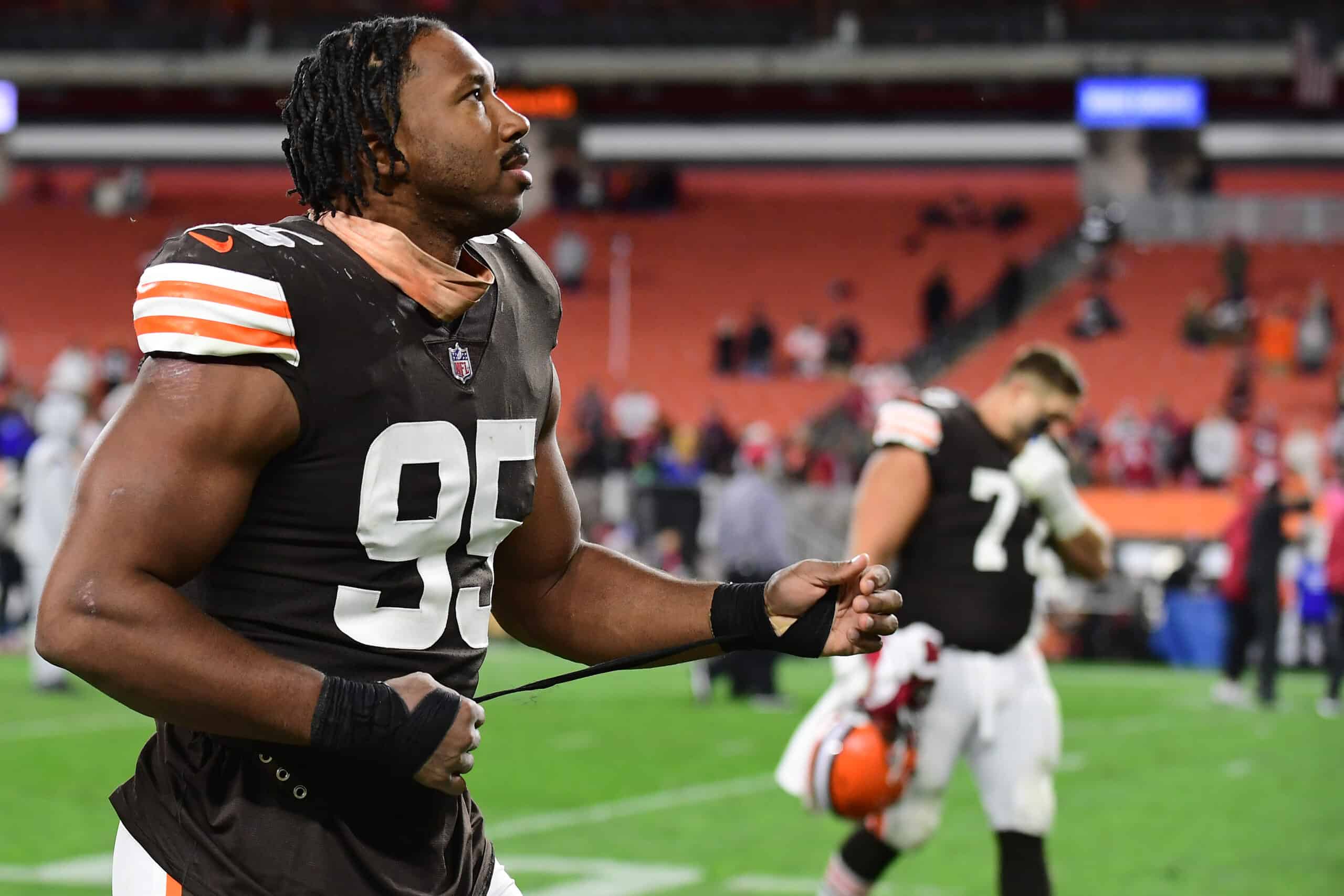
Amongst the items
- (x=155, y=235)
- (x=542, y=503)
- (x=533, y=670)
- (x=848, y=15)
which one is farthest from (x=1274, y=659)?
(x=155, y=235)

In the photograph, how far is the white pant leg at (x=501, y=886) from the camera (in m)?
2.58

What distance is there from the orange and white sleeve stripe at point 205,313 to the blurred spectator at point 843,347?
76.6 ft

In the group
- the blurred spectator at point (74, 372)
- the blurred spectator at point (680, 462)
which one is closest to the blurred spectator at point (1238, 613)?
the blurred spectator at point (680, 462)

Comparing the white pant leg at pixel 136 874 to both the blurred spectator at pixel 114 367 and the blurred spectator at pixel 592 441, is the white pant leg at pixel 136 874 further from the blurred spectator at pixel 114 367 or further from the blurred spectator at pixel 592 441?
the blurred spectator at pixel 114 367

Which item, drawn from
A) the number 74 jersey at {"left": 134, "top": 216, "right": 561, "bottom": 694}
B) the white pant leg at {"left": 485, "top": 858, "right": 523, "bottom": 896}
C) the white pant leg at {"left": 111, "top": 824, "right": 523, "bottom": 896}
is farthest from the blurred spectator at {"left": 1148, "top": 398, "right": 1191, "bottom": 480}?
the white pant leg at {"left": 111, "top": 824, "right": 523, "bottom": 896}

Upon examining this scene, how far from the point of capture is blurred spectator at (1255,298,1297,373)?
24.0 m

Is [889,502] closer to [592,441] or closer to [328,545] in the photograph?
[328,545]

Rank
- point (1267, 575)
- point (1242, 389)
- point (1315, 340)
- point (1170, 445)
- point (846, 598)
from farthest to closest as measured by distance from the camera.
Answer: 1. point (1315, 340)
2. point (1242, 389)
3. point (1170, 445)
4. point (1267, 575)
5. point (846, 598)

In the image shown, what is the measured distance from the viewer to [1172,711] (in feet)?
43.1

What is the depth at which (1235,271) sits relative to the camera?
2542 centimetres

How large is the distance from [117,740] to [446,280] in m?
8.48

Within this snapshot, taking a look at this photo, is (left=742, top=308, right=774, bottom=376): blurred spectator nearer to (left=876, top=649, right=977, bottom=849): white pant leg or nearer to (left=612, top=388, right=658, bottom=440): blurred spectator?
(left=612, top=388, right=658, bottom=440): blurred spectator

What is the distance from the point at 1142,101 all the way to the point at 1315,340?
152 inches

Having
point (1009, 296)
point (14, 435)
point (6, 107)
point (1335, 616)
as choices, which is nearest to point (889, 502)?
point (1335, 616)
